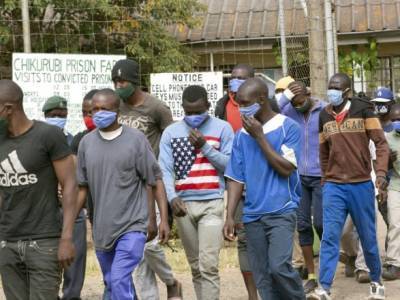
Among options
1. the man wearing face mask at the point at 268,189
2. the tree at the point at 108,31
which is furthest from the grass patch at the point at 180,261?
the tree at the point at 108,31

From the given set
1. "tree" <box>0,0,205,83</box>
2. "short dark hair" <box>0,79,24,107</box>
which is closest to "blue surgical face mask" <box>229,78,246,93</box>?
"short dark hair" <box>0,79,24,107</box>

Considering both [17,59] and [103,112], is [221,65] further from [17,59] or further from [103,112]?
[103,112]

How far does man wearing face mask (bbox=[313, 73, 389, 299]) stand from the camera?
297 inches

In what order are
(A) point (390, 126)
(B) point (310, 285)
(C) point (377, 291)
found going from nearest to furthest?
(C) point (377, 291)
(B) point (310, 285)
(A) point (390, 126)

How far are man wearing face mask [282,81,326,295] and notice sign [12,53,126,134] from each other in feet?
11.5

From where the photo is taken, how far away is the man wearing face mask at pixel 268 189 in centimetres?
630

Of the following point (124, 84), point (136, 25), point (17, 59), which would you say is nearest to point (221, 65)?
point (136, 25)

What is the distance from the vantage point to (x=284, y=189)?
6414mm

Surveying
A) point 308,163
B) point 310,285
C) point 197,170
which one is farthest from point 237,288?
Result: point 197,170

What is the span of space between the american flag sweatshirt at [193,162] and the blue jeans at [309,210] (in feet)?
4.58

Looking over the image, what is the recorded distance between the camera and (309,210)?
8461mm

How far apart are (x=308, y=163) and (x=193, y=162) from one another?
159 centimetres

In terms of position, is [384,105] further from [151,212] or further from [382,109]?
[151,212]

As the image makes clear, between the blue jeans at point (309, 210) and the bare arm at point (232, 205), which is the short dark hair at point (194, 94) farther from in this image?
the blue jeans at point (309, 210)
